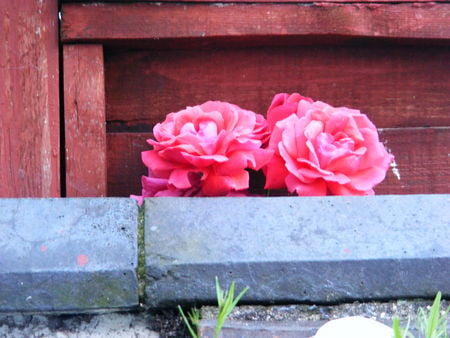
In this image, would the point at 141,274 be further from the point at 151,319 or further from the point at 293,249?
the point at 293,249

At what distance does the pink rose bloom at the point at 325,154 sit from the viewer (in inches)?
45.3

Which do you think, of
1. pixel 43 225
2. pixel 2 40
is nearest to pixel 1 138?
pixel 2 40

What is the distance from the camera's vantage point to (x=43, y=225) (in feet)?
3.07

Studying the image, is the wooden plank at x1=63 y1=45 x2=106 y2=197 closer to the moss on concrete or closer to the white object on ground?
the moss on concrete

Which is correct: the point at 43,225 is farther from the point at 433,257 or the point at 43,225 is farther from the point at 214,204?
the point at 433,257

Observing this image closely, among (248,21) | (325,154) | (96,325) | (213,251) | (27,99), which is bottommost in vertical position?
(96,325)

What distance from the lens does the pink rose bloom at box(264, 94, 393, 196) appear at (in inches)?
45.3

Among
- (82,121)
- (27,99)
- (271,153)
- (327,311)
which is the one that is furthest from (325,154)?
(27,99)

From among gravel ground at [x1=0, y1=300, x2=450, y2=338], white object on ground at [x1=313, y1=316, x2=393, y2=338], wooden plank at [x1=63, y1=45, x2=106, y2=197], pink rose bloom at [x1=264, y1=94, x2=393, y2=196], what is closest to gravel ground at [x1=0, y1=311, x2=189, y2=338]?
gravel ground at [x1=0, y1=300, x2=450, y2=338]

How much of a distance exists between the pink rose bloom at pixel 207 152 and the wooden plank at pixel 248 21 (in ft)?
0.91

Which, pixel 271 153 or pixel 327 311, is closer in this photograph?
pixel 327 311

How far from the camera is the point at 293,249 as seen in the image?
0.92 metres

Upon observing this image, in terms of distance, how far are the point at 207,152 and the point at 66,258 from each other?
363 mm

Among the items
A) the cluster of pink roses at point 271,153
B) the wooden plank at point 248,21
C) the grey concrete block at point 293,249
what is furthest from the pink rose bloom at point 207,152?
the wooden plank at point 248,21
